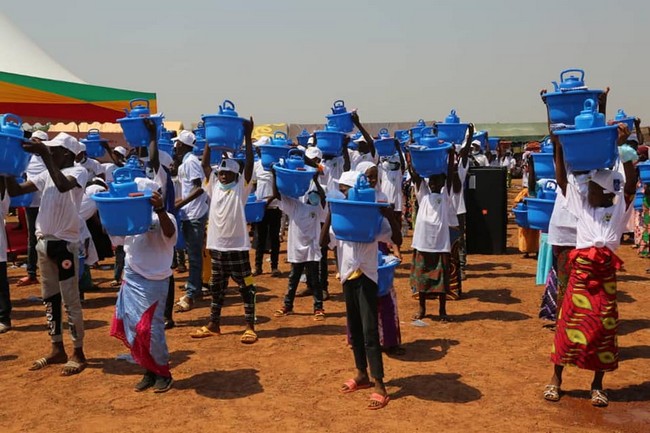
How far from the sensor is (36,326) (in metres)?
8.08

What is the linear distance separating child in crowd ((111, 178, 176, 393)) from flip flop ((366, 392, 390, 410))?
1.74 metres

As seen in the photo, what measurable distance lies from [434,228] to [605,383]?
2692 mm

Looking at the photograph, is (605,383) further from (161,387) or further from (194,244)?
(194,244)

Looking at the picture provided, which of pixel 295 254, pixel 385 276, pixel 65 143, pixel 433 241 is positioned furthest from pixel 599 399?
pixel 65 143

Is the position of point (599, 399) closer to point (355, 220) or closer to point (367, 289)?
point (367, 289)

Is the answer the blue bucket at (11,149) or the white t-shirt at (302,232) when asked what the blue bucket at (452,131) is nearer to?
the white t-shirt at (302,232)

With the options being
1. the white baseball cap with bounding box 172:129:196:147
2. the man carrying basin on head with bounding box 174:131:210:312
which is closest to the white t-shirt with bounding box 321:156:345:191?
the white baseball cap with bounding box 172:129:196:147

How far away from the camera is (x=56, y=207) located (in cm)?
602

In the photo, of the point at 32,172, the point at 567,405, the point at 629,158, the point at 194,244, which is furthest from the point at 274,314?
the point at 629,158

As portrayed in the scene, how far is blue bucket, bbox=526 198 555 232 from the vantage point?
714 cm

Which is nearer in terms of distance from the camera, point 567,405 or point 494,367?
point 567,405

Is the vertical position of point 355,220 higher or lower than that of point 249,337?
higher

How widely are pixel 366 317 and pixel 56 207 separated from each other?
9.60ft

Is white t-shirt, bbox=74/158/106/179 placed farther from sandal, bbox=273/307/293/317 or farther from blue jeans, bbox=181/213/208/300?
sandal, bbox=273/307/293/317
